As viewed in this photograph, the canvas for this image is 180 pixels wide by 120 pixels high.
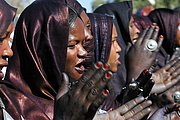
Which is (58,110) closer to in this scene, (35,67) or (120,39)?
(35,67)

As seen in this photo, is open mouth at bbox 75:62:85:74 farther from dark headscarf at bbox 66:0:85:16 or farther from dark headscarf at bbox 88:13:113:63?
dark headscarf at bbox 88:13:113:63

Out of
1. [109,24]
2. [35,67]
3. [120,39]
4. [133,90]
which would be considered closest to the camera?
[35,67]

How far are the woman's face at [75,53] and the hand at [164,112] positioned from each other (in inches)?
22.7

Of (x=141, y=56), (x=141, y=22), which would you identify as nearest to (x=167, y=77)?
(x=141, y=56)

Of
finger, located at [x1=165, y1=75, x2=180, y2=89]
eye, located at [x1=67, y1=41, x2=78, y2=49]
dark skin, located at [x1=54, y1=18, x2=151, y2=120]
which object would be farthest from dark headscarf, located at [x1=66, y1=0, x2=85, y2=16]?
finger, located at [x1=165, y1=75, x2=180, y2=89]

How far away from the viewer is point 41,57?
3973 millimetres

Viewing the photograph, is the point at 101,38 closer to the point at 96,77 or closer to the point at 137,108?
the point at 137,108

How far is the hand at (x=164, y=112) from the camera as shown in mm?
4441

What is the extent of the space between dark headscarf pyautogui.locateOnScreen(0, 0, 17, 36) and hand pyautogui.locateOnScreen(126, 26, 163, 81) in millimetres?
2394

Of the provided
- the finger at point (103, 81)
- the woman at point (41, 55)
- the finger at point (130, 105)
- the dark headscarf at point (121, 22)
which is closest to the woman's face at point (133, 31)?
the dark headscarf at point (121, 22)

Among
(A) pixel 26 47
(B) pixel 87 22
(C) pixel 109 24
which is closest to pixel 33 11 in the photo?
(A) pixel 26 47

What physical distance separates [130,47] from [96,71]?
326cm

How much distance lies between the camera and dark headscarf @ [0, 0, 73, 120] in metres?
3.92

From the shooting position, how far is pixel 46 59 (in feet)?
13.0
